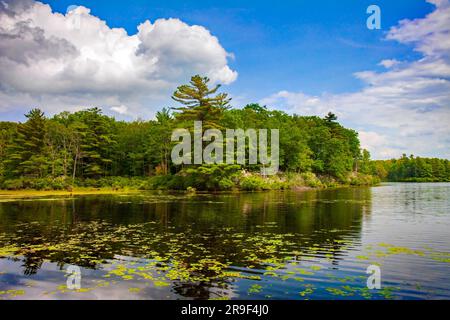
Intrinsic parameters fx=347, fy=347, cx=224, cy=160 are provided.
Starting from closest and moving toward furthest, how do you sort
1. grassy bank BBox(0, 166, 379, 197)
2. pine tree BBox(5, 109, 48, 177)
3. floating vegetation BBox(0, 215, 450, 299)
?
floating vegetation BBox(0, 215, 450, 299), grassy bank BBox(0, 166, 379, 197), pine tree BBox(5, 109, 48, 177)

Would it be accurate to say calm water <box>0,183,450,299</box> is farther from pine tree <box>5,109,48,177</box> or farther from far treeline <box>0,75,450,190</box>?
pine tree <box>5,109,48,177</box>

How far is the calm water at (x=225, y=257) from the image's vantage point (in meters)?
8.14

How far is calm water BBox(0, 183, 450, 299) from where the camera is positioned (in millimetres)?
8141

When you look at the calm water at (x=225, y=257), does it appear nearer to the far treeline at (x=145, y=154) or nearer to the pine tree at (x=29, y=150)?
the far treeline at (x=145, y=154)

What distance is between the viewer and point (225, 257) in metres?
11.2

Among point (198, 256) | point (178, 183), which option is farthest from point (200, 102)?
point (198, 256)

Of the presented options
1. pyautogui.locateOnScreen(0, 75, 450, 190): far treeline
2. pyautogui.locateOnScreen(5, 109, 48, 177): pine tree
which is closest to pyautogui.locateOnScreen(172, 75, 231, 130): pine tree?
pyautogui.locateOnScreen(0, 75, 450, 190): far treeline

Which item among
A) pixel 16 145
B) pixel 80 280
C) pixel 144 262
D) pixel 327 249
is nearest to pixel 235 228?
pixel 327 249

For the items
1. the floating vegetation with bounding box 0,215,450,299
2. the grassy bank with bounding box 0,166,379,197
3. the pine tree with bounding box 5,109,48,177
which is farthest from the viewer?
the pine tree with bounding box 5,109,48,177

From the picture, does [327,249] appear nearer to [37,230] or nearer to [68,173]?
[37,230]

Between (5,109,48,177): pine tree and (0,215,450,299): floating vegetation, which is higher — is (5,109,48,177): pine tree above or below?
above

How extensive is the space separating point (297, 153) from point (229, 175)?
17.8 meters

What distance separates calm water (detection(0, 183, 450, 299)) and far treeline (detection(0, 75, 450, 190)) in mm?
28435

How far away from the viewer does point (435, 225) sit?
57.2 ft
